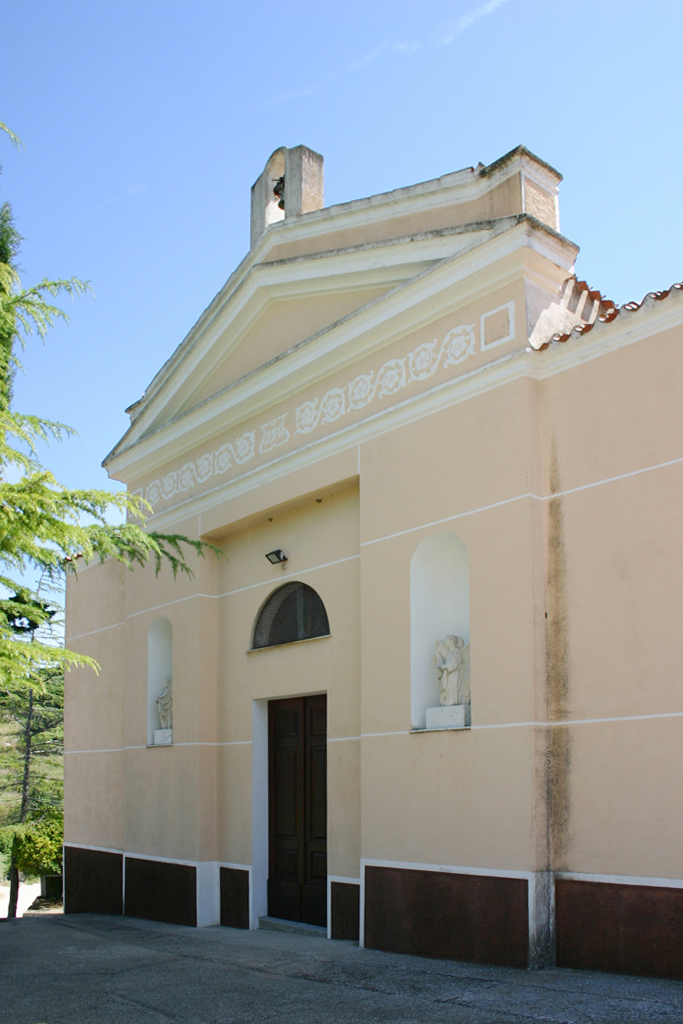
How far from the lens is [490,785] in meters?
6.95

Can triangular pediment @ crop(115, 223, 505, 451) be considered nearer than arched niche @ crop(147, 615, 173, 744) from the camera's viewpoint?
Yes

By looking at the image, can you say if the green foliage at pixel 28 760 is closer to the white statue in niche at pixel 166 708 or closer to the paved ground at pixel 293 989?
the white statue in niche at pixel 166 708

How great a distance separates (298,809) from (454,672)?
2.82 meters

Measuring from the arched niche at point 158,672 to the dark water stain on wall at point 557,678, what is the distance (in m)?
5.80

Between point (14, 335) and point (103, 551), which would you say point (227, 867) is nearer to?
point (103, 551)

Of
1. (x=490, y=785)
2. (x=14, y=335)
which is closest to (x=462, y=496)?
(x=490, y=785)

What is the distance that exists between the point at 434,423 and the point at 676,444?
2173 millimetres

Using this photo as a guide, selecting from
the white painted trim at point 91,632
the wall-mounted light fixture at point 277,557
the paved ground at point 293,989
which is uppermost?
the wall-mounted light fixture at point 277,557

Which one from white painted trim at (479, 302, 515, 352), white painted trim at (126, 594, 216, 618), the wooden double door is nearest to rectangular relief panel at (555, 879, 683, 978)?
the wooden double door

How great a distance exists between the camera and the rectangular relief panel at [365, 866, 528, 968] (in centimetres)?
658

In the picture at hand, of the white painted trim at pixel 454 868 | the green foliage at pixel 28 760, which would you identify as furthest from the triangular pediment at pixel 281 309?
the green foliage at pixel 28 760

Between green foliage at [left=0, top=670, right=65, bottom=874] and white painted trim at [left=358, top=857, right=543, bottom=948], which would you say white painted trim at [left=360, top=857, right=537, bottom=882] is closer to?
white painted trim at [left=358, top=857, right=543, bottom=948]

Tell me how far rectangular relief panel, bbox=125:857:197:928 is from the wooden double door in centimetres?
106

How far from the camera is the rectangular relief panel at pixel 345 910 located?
8195 millimetres
